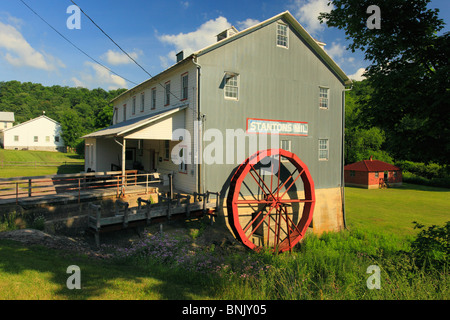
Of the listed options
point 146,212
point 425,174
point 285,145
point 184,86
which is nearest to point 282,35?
point 285,145

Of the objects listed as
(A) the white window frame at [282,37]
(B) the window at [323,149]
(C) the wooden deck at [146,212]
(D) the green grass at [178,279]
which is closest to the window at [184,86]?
(C) the wooden deck at [146,212]

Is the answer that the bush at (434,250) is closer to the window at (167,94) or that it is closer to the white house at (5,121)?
the window at (167,94)

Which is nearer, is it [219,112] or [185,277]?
[185,277]

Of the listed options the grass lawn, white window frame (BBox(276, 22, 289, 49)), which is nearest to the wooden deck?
white window frame (BBox(276, 22, 289, 49))

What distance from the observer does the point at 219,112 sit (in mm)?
14344

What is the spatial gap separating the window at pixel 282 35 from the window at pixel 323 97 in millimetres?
3780

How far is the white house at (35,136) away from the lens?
2141 inches

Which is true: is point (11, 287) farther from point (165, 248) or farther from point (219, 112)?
point (219, 112)

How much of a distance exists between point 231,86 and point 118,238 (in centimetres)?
883

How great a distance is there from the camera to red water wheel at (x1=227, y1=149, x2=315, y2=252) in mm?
14766

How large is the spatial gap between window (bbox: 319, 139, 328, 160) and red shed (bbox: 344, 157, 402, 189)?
924 inches
